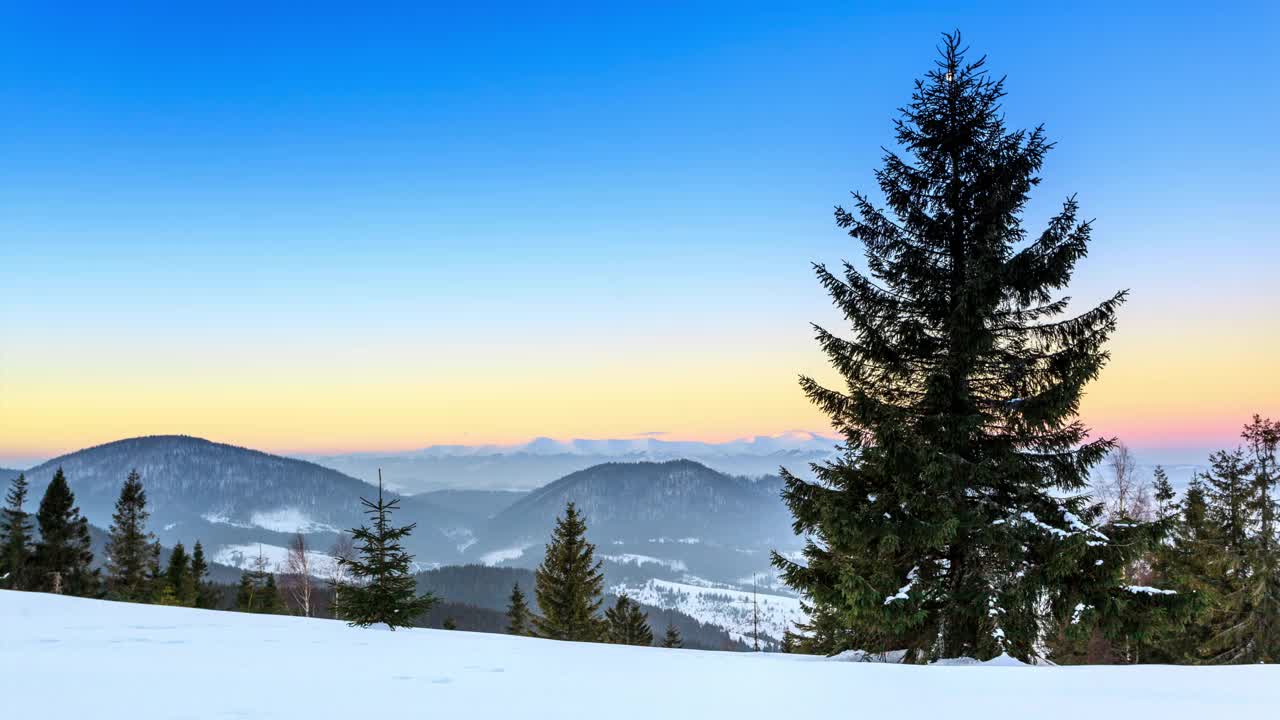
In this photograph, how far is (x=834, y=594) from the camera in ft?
30.9

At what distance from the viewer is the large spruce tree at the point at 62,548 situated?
33.3 meters

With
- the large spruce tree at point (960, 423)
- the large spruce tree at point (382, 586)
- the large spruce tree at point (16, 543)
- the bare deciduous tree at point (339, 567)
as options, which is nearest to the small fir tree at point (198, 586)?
the large spruce tree at point (16, 543)

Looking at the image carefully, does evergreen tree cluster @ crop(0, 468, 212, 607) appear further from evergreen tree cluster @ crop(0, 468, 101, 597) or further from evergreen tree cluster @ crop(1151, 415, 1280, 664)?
evergreen tree cluster @ crop(1151, 415, 1280, 664)

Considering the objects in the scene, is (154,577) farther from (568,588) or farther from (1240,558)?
(1240,558)

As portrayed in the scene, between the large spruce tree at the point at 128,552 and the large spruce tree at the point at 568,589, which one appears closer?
the large spruce tree at the point at 568,589

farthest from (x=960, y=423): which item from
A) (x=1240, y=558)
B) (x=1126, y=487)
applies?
(x=1126, y=487)

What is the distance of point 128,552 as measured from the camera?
36969 millimetres

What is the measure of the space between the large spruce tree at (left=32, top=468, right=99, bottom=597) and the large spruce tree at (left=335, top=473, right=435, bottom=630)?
32.8 meters

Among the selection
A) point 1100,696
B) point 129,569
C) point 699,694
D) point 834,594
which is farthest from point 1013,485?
point 129,569

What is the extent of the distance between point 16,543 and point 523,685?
44.4 meters

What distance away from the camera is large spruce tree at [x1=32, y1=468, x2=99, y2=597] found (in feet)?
109

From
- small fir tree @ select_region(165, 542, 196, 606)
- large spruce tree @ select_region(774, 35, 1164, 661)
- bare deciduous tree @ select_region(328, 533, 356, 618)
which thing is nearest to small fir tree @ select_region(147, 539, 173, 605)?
small fir tree @ select_region(165, 542, 196, 606)

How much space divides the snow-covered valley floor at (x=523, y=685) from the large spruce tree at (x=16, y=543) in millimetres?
37508

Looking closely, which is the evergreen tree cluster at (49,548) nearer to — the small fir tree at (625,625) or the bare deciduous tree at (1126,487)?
the small fir tree at (625,625)
